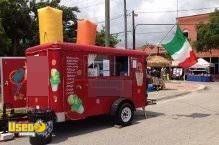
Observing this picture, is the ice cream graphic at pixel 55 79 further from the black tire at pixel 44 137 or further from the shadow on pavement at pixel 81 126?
the shadow on pavement at pixel 81 126

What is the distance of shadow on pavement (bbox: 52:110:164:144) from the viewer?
42.4 feet

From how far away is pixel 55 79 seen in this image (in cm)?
1232

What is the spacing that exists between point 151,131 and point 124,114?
1.34 metres

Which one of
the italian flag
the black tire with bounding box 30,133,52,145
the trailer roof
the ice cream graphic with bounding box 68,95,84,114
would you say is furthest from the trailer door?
the italian flag

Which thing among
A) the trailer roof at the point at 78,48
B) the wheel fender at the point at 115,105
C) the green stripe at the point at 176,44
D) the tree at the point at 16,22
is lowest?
the wheel fender at the point at 115,105

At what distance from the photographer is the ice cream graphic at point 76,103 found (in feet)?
41.4

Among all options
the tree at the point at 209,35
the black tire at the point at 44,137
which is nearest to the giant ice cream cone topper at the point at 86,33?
the black tire at the point at 44,137

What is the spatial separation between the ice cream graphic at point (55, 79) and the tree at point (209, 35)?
3892 centimetres

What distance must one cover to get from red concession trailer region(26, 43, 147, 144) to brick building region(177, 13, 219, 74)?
44.3 meters

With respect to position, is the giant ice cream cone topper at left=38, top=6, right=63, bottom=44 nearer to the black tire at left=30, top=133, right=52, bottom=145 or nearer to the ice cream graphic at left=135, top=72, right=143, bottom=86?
the ice cream graphic at left=135, top=72, right=143, bottom=86

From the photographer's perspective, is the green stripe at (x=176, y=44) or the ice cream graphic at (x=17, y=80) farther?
the green stripe at (x=176, y=44)

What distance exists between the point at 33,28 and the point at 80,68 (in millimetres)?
22477

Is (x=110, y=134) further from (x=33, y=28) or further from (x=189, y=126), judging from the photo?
(x=33, y=28)

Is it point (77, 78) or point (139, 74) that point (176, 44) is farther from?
point (77, 78)
